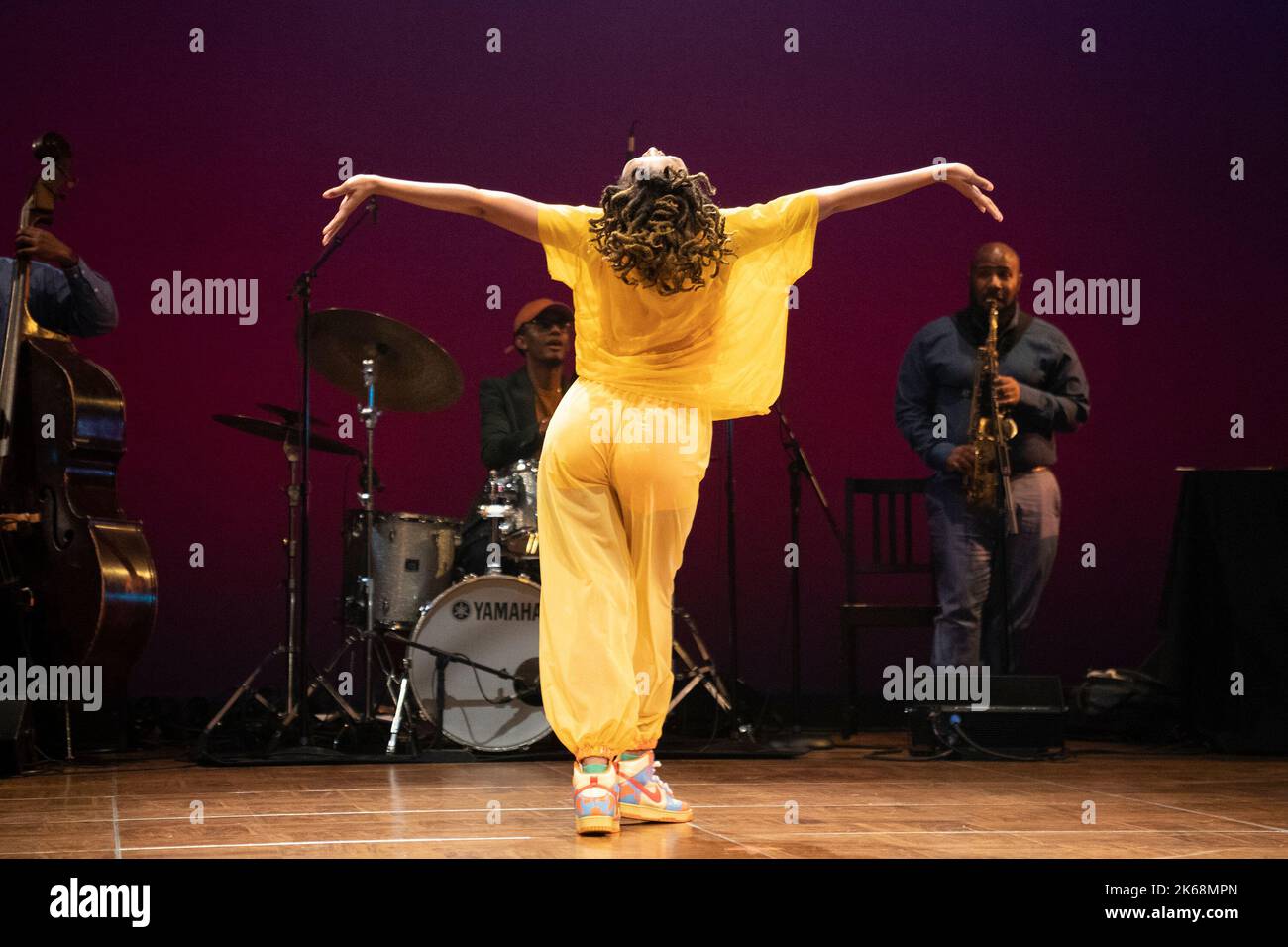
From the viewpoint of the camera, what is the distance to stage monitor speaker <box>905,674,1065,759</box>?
5117 mm

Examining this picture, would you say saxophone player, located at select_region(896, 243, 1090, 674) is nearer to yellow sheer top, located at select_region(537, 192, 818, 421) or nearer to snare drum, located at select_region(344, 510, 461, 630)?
snare drum, located at select_region(344, 510, 461, 630)

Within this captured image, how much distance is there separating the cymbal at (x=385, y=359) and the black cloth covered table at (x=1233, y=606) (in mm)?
2786

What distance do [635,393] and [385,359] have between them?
7.42 ft

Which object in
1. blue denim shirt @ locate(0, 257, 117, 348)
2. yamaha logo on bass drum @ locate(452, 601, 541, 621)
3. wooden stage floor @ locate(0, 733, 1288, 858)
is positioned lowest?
wooden stage floor @ locate(0, 733, 1288, 858)

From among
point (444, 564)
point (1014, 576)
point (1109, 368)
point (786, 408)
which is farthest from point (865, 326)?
point (444, 564)

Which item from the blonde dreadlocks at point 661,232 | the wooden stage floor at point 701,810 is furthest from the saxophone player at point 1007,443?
the blonde dreadlocks at point 661,232

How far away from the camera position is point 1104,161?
6980 millimetres

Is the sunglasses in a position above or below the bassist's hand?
below

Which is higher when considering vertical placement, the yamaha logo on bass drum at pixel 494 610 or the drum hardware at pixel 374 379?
the drum hardware at pixel 374 379

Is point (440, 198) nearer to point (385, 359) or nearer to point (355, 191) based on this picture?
point (355, 191)

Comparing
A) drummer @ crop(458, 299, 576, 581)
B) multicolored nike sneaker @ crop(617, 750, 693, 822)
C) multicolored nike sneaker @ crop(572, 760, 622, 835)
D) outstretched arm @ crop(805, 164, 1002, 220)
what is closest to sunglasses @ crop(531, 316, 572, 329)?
drummer @ crop(458, 299, 576, 581)

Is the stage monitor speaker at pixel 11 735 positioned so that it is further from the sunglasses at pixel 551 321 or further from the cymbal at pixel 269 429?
the sunglasses at pixel 551 321

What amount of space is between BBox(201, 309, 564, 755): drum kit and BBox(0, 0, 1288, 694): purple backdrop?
132 centimetres

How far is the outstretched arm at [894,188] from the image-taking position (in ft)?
10.7
